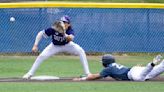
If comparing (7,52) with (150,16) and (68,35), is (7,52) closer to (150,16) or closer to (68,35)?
(150,16)

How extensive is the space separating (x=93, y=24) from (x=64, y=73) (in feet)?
17.3

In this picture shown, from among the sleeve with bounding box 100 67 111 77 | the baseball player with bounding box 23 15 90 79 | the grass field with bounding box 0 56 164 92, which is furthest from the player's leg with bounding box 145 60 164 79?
the baseball player with bounding box 23 15 90 79

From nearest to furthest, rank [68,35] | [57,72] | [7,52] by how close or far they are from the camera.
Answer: [68,35] → [57,72] → [7,52]

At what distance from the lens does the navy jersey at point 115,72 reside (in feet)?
43.3

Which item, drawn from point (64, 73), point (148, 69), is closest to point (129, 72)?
point (148, 69)

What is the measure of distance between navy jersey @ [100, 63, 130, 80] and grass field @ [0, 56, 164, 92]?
272 millimetres

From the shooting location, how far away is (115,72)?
43.4 ft

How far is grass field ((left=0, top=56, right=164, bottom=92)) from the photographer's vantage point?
1177 cm

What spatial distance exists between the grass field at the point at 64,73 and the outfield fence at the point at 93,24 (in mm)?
636

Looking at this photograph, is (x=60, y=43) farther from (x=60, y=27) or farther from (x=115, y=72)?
(x=115, y=72)

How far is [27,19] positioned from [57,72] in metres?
4.90

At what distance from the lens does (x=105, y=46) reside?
66.7ft
